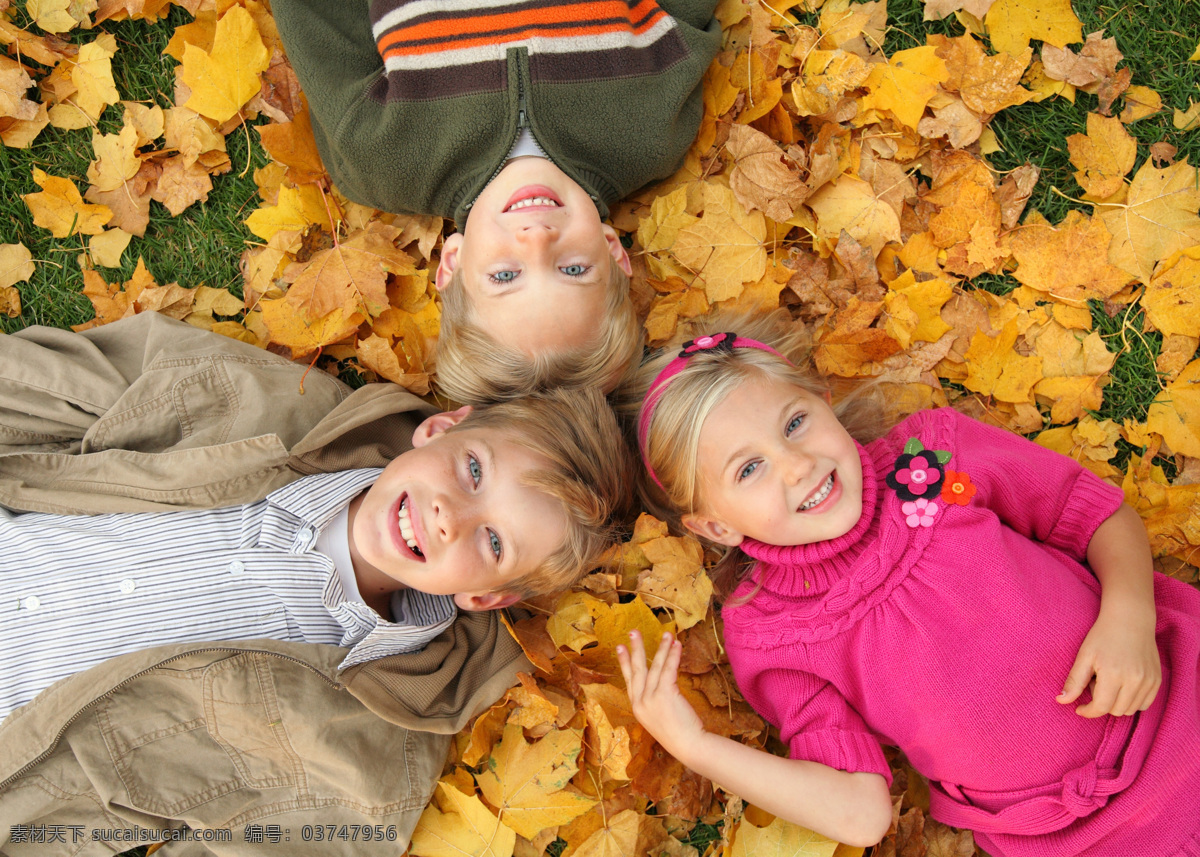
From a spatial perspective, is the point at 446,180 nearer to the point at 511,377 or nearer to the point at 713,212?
the point at 511,377

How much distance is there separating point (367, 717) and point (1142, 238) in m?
2.73

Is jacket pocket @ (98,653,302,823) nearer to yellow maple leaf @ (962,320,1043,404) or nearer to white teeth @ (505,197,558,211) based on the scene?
white teeth @ (505,197,558,211)

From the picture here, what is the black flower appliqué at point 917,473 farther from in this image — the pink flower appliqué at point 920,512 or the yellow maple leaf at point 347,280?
the yellow maple leaf at point 347,280

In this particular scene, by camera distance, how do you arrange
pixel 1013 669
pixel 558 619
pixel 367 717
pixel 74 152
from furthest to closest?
pixel 74 152, pixel 558 619, pixel 367 717, pixel 1013 669

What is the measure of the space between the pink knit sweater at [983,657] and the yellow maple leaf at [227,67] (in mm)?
2221

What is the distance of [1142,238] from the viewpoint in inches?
100

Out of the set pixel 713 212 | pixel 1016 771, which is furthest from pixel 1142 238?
pixel 1016 771

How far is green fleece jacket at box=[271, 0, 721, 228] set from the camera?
8.18 ft

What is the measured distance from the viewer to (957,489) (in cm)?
217

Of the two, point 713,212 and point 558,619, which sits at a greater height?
point 713,212

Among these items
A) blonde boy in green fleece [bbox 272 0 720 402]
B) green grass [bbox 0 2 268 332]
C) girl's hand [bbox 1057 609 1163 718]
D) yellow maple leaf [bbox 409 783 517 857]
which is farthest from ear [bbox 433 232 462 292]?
girl's hand [bbox 1057 609 1163 718]

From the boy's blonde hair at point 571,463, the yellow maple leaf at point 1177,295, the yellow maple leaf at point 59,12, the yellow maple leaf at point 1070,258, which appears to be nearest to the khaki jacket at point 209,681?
the boy's blonde hair at point 571,463

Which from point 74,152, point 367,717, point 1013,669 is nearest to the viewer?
point 1013,669

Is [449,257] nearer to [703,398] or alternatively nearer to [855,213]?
[703,398]
